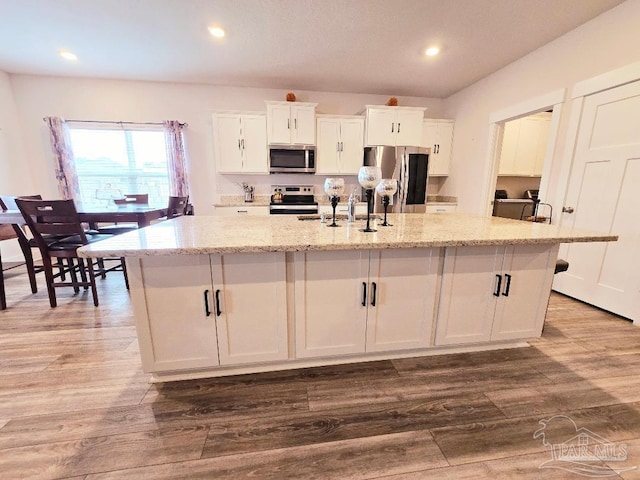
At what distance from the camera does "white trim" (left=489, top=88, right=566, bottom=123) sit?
2657 millimetres

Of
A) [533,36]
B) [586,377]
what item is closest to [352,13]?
[533,36]

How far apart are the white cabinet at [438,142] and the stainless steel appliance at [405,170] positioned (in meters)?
0.44

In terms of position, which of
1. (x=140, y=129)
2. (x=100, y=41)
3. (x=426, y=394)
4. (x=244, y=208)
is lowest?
(x=426, y=394)

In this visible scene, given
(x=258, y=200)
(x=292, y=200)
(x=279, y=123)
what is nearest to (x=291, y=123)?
(x=279, y=123)

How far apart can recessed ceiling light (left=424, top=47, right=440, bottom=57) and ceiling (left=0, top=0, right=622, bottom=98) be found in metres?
0.07

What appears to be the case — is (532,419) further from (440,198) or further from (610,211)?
(440,198)

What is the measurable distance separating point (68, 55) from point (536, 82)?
537cm

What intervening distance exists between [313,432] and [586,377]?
166 centimetres

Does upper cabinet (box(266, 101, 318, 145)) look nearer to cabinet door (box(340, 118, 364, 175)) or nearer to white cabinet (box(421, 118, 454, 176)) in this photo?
cabinet door (box(340, 118, 364, 175))

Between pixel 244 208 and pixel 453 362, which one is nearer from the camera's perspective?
pixel 453 362

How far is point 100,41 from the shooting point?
9.07 ft

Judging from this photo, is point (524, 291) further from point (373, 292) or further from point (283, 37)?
point (283, 37)
